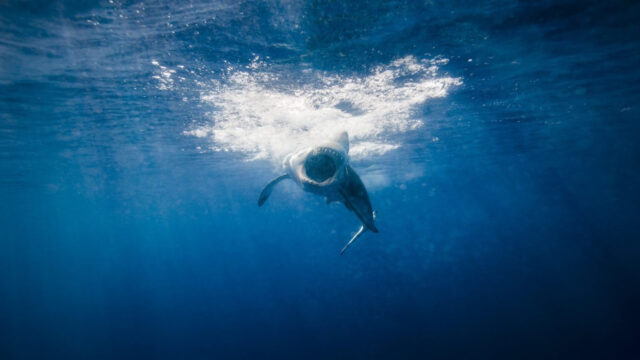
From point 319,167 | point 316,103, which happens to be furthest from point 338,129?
point 319,167

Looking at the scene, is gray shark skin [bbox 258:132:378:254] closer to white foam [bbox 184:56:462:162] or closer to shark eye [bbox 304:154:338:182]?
shark eye [bbox 304:154:338:182]

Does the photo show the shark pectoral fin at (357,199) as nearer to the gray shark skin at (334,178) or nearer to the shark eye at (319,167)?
the gray shark skin at (334,178)

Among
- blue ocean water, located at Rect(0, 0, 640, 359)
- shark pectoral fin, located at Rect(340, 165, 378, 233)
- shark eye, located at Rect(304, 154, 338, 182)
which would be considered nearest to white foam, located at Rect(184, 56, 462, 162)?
blue ocean water, located at Rect(0, 0, 640, 359)

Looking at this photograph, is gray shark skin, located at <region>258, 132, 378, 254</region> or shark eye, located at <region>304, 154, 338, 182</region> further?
shark eye, located at <region>304, 154, 338, 182</region>

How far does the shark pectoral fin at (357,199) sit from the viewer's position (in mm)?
3332

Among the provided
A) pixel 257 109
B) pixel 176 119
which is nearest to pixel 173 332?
pixel 176 119

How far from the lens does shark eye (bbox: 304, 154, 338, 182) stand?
3.59m

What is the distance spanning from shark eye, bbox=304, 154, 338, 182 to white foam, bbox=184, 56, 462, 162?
5754 mm

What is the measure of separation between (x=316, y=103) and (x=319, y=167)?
26.2 feet

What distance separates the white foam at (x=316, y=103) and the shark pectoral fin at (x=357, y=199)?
6.33m

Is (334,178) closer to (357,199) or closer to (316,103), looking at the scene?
(357,199)

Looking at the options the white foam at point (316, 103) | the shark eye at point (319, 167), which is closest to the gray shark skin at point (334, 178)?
the shark eye at point (319, 167)

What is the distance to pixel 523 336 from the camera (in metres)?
21.3

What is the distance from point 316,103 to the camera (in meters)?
11.3
